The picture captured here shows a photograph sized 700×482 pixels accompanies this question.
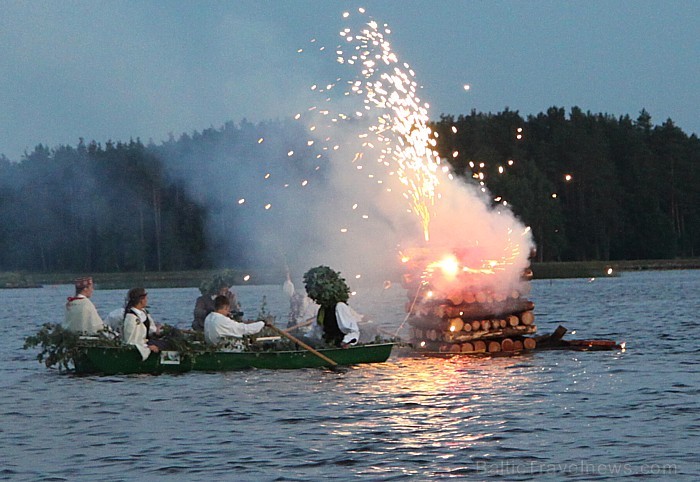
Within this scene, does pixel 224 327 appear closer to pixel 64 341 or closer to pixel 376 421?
pixel 64 341

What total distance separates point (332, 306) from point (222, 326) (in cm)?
219

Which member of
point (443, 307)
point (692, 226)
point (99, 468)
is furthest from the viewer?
point (692, 226)

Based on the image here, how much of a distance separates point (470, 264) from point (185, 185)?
93.8 metres

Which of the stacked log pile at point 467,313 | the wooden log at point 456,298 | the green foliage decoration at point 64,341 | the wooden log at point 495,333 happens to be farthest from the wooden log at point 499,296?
the green foliage decoration at point 64,341

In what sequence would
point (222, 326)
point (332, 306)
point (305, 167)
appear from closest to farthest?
point (222, 326)
point (332, 306)
point (305, 167)

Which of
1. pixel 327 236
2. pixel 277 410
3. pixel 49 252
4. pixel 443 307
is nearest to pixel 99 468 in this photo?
pixel 277 410

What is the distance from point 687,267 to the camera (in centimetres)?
10112

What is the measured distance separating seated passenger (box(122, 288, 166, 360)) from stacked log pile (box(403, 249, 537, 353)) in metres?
6.17

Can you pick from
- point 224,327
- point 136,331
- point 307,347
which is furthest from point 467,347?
point 136,331

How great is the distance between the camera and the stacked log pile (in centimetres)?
2603

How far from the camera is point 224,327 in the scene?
23344 millimetres

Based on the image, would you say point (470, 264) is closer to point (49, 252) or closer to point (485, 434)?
point (485, 434)

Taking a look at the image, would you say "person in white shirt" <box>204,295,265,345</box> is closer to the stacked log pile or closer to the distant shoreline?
the stacked log pile

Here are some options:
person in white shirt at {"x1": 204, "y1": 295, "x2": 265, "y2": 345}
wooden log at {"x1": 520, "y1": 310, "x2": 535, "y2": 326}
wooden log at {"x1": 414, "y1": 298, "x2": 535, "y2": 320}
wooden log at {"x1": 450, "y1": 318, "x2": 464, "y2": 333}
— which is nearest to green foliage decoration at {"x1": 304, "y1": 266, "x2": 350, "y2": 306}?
person in white shirt at {"x1": 204, "y1": 295, "x2": 265, "y2": 345}
